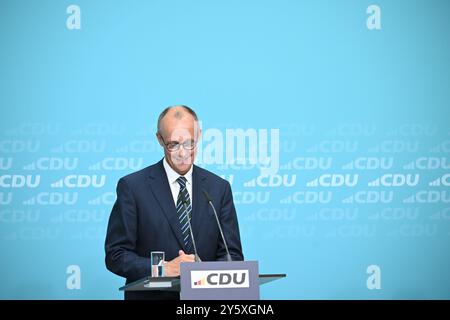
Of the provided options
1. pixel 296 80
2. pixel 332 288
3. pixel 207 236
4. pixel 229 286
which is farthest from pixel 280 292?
pixel 229 286

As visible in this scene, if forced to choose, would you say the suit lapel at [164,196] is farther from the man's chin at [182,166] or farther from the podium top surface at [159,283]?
the podium top surface at [159,283]

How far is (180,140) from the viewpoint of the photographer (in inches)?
182

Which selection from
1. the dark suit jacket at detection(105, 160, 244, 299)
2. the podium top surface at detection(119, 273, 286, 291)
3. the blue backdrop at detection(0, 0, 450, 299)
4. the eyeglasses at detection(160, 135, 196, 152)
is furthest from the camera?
the blue backdrop at detection(0, 0, 450, 299)

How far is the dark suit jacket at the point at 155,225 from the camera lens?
14.6 ft

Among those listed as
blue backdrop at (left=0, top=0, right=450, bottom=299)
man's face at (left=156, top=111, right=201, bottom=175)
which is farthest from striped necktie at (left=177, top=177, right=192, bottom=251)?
blue backdrop at (left=0, top=0, right=450, bottom=299)

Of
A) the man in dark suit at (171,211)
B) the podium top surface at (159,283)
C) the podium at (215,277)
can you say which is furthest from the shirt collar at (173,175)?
the podium at (215,277)

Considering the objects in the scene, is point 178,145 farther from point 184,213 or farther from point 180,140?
point 184,213

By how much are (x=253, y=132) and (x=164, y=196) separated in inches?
74.7

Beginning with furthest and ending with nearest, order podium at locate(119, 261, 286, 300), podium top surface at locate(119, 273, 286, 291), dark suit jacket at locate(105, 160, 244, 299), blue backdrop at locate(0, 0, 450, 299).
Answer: blue backdrop at locate(0, 0, 450, 299) → dark suit jacket at locate(105, 160, 244, 299) → podium top surface at locate(119, 273, 286, 291) → podium at locate(119, 261, 286, 300)

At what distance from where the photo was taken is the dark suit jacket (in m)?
4.46

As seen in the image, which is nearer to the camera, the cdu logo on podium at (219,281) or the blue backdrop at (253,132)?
the cdu logo on podium at (219,281)

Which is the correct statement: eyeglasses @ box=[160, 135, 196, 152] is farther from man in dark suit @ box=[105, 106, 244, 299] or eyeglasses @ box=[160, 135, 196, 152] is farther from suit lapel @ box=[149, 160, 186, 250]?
suit lapel @ box=[149, 160, 186, 250]

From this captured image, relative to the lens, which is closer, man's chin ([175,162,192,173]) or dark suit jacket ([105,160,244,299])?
dark suit jacket ([105,160,244,299])
